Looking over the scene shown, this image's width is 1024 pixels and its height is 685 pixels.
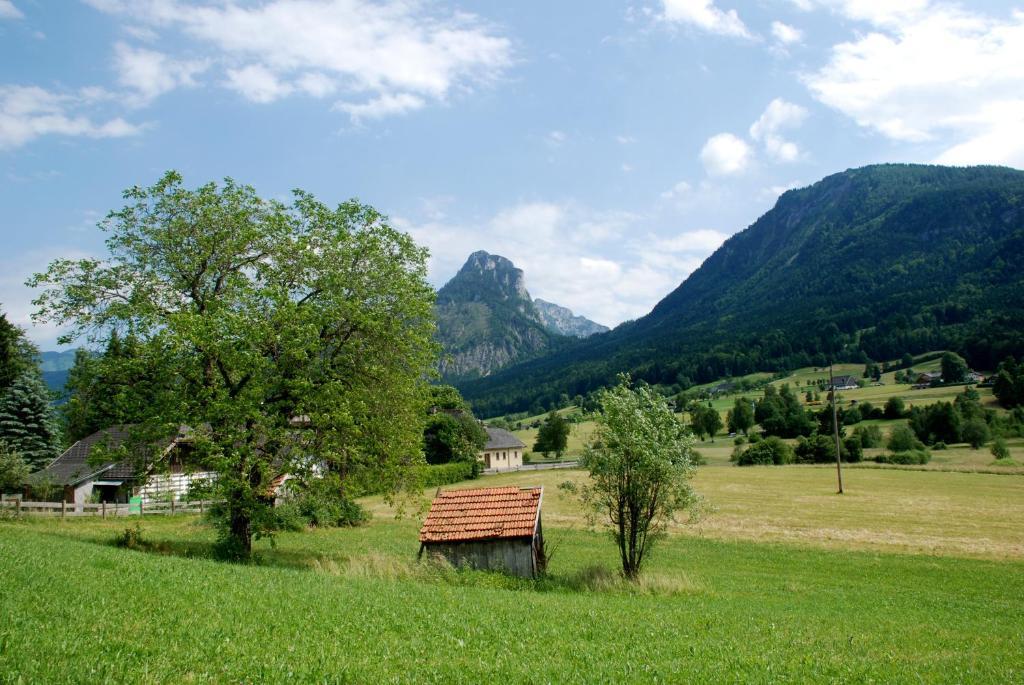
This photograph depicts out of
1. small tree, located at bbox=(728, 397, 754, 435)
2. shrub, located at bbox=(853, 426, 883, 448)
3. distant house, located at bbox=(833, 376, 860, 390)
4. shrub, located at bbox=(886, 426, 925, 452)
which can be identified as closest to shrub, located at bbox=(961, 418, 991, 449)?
shrub, located at bbox=(886, 426, 925, 452)

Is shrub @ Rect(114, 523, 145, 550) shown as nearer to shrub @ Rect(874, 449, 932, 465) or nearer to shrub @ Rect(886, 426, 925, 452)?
shrub @ Rect(874, 449, 932, 465)

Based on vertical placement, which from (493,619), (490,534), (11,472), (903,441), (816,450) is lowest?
(816,450)

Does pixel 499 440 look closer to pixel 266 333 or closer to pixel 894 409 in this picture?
pixel 894 409

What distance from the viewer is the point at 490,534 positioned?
2264 cm

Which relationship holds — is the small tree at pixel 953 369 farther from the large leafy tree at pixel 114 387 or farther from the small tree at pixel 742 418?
the large leafy tree at pixel 114 387

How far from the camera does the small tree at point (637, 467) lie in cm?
2362

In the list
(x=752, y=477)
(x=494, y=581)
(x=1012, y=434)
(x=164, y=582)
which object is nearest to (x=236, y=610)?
(x=164, y=582)

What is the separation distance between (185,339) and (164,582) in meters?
10.7

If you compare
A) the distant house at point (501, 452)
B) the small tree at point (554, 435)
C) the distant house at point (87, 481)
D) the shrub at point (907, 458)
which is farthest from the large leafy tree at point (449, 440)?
the shrub at point (907, 458)

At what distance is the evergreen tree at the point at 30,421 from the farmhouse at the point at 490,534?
148 feet

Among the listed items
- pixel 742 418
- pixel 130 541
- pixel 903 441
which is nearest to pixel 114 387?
pixel 130 541

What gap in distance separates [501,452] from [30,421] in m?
58.6

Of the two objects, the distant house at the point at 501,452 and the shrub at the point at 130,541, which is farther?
the distant house at the point at 501,452

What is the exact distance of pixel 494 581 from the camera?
2142 cm
